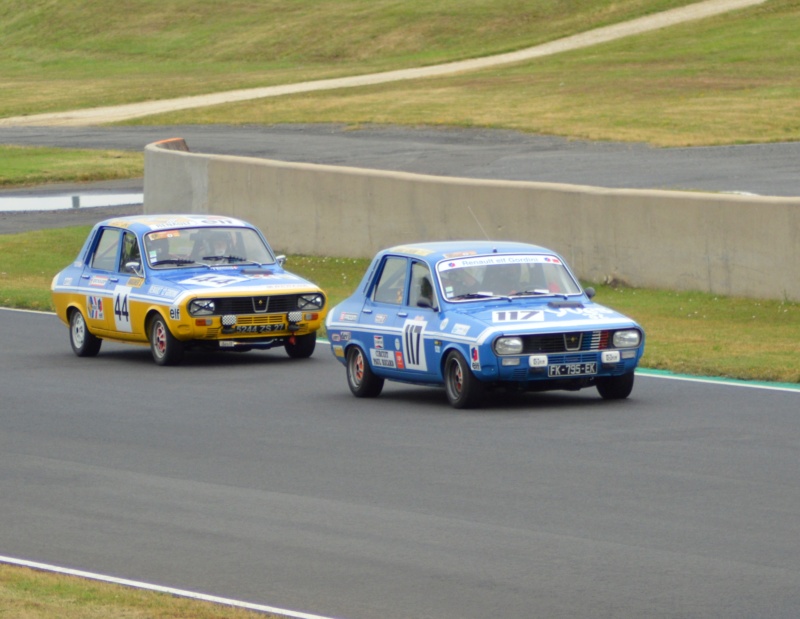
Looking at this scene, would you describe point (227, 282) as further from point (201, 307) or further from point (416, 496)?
point (416, 496)

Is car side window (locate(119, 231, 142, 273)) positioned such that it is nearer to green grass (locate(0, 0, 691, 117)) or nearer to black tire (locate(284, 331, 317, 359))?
black tire (locate(284, 331, 317, 359))

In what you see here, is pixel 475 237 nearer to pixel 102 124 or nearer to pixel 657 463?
pixel 657 463

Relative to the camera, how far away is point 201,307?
1708 centimetres

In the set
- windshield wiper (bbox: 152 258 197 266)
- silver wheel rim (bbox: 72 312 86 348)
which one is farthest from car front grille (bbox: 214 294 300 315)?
silver wheel rim (bbox: 72 312 86 348)

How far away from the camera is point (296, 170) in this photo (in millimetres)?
27984

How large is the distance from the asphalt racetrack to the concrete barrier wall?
18.0 feet

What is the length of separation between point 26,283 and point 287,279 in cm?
995

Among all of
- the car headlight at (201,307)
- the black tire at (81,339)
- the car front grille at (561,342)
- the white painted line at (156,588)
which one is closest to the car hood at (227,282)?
the car headlight at (201,307)

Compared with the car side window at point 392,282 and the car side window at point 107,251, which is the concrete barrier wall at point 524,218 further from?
the car side window at point 107,251

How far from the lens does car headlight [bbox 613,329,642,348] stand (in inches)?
546

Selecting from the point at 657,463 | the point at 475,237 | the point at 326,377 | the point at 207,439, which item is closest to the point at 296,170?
the point at 475,237

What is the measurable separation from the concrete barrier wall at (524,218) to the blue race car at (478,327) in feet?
20.7

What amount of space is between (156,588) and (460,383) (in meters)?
6.25

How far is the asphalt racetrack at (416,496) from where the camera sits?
26.6 feet
